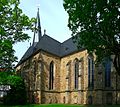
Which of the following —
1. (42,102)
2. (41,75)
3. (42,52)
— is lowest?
(42,102)

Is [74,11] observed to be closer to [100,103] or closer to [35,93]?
[100,103]

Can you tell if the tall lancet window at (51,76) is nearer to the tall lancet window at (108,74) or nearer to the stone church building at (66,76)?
the stone church building at (66,76)

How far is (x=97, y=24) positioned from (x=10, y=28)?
13.6 meters

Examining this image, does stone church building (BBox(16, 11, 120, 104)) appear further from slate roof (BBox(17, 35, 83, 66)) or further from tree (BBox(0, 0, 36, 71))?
tree (BBox(0, 0, 36, 71))

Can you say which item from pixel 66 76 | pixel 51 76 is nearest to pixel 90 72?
pixel 66 76

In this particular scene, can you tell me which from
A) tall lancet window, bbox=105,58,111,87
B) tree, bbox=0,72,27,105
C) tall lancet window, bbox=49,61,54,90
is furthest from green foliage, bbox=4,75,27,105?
tall lancet window, bbox=105,58,111,87

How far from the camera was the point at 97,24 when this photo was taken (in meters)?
31.5

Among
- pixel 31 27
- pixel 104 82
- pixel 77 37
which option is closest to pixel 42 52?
pixel 104 82

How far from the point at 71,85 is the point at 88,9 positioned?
33017 mm

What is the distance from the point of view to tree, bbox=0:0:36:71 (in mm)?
38594

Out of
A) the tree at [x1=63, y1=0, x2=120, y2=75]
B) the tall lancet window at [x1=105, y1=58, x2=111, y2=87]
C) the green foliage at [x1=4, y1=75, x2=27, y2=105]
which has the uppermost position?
the tree at [x1=63, y1=0, x2=120, y2=75]

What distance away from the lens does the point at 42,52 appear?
63.8m

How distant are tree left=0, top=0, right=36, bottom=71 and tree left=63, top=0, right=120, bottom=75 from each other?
8591 millimetres

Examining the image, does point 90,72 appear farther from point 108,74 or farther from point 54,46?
point 54,46
